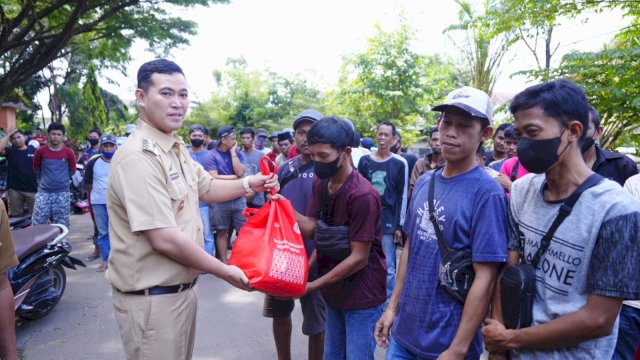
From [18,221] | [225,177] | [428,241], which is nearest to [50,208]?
[18,221]

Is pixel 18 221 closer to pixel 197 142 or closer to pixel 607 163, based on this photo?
pixel 197 142

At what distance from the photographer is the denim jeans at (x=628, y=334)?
2309mm

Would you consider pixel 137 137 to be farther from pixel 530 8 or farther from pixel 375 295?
pixel 530 8

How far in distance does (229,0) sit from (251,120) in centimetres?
1913

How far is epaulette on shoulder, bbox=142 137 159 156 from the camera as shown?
82.7 inches

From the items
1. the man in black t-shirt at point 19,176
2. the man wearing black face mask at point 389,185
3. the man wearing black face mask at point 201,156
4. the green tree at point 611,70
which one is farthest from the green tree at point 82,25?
the green tree at point 611,70

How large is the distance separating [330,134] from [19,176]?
7.10 metres

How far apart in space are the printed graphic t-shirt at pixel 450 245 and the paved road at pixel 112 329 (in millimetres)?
2136

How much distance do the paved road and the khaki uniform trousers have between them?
1.86m

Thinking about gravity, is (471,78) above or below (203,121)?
above

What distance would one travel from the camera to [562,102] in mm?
1582

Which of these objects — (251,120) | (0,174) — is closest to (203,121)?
(251,120)

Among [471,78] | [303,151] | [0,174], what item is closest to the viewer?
[303,151]

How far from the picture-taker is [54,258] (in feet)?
15.2
